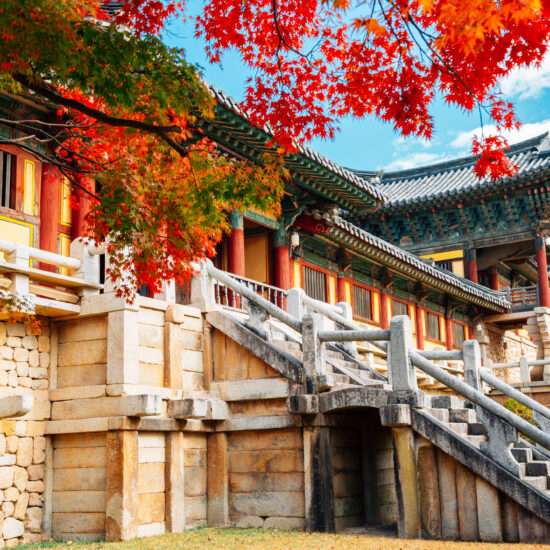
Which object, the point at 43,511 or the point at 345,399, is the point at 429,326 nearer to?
the point at 345,399

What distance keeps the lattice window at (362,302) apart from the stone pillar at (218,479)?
10.7m

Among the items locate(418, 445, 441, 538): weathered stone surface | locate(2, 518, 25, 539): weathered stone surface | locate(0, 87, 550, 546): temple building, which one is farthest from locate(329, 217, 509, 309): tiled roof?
locate(2, 518, 25, 539): weathered stone surface

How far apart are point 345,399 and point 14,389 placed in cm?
443

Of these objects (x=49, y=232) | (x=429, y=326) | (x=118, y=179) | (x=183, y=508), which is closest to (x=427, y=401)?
(x=183, y=508)

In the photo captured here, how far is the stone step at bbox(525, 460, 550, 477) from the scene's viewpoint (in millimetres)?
9750

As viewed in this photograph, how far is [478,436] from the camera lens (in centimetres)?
1044

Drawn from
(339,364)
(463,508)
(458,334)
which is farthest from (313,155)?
(458,334)

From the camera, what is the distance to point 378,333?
10305mm

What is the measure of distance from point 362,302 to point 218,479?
11.5 metres

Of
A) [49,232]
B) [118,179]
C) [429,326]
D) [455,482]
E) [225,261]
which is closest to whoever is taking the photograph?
[118,179]

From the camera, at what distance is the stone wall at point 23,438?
976 centimetres

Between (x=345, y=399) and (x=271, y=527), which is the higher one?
(x=345, y=399)

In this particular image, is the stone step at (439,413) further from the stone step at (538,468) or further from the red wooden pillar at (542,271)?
the red wooden pillar at (542,271)

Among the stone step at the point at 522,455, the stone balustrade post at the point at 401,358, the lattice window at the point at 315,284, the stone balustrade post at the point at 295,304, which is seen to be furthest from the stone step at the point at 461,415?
the lattice window at the point at 315,284
